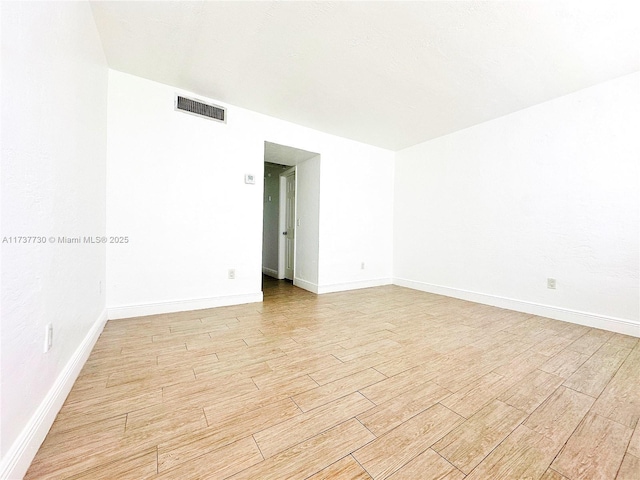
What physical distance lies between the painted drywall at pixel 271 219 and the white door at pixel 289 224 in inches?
9.2

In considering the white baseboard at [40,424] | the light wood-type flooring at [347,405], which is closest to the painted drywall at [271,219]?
the light wood-type flooring at [347,405]

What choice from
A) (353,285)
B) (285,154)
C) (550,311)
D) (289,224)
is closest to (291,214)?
(289,224)

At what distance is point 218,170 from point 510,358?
348 centimetres

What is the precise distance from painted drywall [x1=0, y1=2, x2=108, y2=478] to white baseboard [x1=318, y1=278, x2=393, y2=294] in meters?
2.83

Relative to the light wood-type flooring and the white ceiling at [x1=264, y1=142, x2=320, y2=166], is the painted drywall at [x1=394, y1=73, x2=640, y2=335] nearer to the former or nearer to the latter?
the light wood-type flooring

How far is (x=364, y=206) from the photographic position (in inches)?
176

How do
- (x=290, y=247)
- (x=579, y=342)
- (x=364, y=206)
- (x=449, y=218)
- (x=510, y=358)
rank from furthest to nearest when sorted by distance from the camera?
(x=290, y=247), (x=364, y=206), (x=449, y=218), (x=579, y=342), (x=510, y=358)

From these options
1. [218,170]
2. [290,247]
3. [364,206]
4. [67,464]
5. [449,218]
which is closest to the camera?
[67,464]

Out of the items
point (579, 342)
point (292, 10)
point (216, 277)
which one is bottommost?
point (579, 342)

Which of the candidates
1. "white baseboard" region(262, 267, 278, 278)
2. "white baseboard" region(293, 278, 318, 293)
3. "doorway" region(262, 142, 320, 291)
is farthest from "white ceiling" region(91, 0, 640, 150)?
"white baseboard" region(262, 267, 278, 278)

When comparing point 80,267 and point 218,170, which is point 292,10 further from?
point 80,267

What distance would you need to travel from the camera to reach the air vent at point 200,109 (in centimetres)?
282

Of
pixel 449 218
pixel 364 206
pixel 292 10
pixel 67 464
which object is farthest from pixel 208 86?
pixel 449 218

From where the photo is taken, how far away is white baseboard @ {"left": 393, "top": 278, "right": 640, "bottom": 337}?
8.09ft
